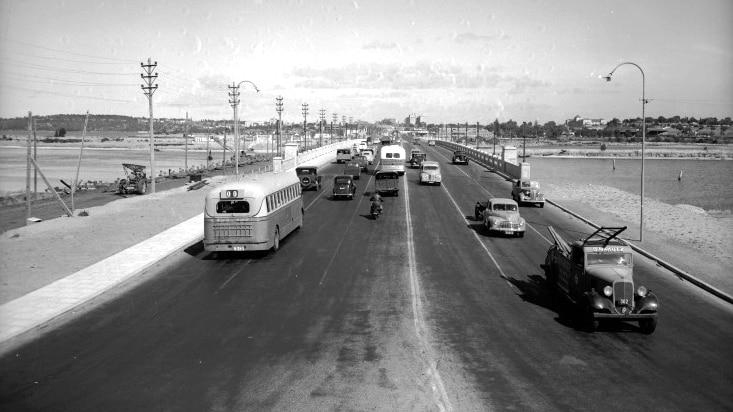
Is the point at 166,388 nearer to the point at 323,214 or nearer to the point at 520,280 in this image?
the point at 520,280

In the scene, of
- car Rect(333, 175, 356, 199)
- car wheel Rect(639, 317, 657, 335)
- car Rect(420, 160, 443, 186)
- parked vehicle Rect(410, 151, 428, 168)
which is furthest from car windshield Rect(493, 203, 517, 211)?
parked vehicle Rect(410, 151, 428, 168)

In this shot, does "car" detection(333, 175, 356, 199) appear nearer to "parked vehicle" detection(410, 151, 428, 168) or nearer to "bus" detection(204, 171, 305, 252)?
"bus" detection(204, 171, 305, 252)

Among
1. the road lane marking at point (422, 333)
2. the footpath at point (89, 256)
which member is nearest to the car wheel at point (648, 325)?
the footpath at point (89, 256)

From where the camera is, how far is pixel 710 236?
105 feet

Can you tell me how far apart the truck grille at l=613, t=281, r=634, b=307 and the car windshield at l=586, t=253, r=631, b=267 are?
39.0 inches

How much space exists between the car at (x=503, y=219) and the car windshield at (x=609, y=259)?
43.6 feet

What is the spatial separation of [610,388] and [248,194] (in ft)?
53.2

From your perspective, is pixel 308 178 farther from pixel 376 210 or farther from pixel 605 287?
pixel 605 287

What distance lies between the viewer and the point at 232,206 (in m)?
23.7

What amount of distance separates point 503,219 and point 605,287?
14.5 meters

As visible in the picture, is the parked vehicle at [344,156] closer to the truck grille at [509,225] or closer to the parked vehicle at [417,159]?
the parked vehicle at [417,159]

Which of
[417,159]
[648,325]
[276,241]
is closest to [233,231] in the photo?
[276,241]

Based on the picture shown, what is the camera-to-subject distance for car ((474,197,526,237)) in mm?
29719

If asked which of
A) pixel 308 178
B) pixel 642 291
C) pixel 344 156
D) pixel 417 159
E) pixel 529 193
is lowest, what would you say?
pixel 642 291
